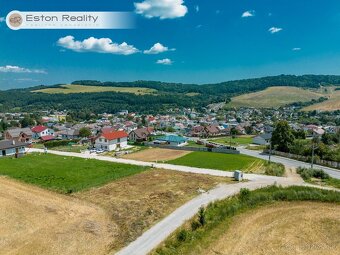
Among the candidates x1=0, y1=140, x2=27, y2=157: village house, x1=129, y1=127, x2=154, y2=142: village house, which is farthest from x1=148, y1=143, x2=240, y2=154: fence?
x1=0, y1=140, x2=27, y2=157: village house

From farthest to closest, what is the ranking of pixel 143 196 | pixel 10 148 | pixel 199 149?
1. pixel 199 149
2. pixel 10 148
3. pixel 143 196

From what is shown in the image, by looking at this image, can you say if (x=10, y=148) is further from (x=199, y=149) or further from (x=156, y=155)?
(x=199, y=149)

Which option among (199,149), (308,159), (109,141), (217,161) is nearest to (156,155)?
(199,149)

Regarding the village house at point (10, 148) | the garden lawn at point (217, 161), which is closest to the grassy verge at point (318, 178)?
the garden lawn at point (217, 161)

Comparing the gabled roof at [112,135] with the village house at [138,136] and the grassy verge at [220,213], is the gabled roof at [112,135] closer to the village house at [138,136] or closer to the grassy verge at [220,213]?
the village house at [138,136]

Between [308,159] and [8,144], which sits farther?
[8,144]

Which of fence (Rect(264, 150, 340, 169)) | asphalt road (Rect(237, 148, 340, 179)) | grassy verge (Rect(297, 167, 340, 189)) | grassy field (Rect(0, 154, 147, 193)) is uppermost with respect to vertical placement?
grassy field (Rect(0, 154, 147, 193))

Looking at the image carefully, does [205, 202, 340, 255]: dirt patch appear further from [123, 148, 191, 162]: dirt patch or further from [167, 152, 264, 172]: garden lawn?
[123, 148, 191, 162]: dirt patch
